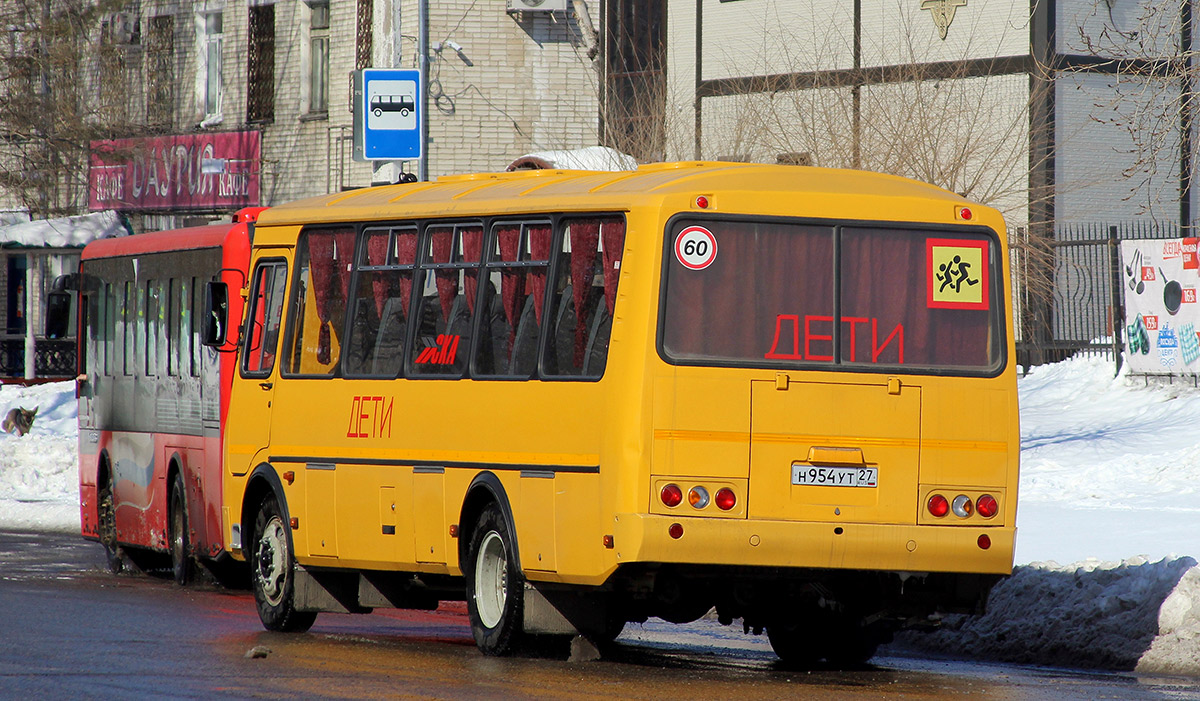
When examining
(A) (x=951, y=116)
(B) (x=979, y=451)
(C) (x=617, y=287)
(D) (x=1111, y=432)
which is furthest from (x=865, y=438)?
(A) (x=951, y=116)

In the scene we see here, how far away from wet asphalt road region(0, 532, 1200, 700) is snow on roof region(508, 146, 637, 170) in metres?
13.7

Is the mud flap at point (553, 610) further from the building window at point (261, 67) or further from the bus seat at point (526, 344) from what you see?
the building window at point (261, 67)

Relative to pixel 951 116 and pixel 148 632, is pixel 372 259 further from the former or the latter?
pixel 951 116

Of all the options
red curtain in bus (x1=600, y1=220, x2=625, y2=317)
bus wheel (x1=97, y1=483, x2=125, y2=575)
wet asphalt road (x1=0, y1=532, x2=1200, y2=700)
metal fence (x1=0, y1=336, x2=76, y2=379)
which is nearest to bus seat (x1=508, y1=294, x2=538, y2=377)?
red curtain in bus (x1=600, y1=220, x2=625, y2=317)

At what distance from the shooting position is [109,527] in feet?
58.1

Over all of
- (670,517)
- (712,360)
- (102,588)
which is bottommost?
(102,588)

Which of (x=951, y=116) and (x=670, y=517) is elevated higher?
(x=951, y=116)

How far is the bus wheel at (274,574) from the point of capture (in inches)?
493

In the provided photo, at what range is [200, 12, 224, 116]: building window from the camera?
36.6m

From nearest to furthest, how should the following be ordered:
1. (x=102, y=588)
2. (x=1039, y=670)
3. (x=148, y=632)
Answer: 1. (x=1039, y=670)
2. (x=148, y=632)
3. (x=102, y=588)

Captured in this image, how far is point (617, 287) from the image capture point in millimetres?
10062

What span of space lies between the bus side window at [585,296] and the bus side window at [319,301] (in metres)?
2.20

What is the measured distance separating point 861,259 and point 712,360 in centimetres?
100

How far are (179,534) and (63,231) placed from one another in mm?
20434
